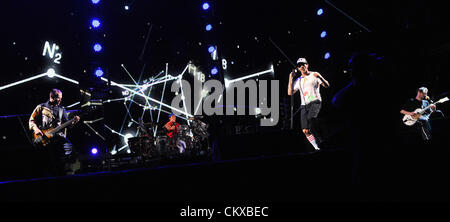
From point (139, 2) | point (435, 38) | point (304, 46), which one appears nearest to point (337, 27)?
point (304, 46)

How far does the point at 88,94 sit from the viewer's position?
16.9 feet

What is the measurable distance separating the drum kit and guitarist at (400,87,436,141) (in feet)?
18.2

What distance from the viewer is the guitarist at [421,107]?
19.3 ft

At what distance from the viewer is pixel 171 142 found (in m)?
7.27

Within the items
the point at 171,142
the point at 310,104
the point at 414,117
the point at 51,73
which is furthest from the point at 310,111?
the point at 51,73

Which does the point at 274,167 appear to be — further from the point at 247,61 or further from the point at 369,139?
the point at 247,61

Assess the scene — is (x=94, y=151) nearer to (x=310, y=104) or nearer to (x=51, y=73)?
(x=51, y=73)

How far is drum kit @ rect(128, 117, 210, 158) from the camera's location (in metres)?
6.88

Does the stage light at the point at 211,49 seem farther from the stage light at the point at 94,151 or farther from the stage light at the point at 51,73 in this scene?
the stage light at the point at 51,73

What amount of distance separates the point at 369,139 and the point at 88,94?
520 centimetres

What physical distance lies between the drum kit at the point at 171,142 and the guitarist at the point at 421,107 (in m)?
5.53

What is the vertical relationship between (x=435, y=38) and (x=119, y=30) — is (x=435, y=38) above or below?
below

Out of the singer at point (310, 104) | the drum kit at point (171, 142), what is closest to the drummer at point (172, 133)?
the drum kit at point (171, 142)

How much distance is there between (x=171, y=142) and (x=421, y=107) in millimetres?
6774
